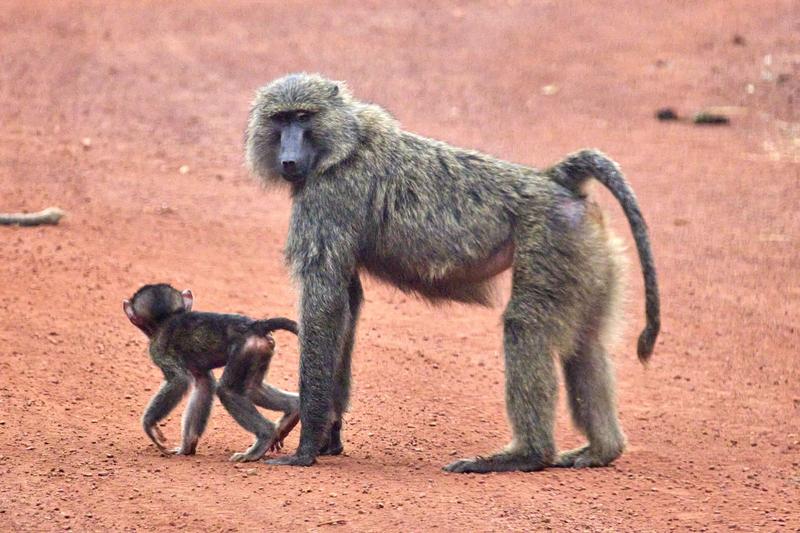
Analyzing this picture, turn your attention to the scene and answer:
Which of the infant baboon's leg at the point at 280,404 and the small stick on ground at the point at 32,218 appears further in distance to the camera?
the small stick on ground at the point at 32,218

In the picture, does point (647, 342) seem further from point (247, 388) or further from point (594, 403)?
point (247, 388)

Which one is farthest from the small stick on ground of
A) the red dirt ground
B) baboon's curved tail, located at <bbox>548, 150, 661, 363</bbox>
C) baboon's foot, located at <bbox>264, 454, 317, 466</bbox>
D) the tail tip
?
the tail tip

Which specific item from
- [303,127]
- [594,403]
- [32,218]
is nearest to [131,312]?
[303,127]

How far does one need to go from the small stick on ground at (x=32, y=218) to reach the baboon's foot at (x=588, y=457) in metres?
5.42

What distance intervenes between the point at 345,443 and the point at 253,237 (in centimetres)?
A: 442

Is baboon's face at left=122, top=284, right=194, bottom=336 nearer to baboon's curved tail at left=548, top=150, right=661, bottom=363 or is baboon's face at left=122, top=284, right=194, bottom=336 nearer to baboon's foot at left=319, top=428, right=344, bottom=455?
baboon's foot at left=319, top=428, right=344, bottom=455

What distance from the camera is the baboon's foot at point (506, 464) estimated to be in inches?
291

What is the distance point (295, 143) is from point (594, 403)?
84.6 inches

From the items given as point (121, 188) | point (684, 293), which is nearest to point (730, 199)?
point (684, 293)

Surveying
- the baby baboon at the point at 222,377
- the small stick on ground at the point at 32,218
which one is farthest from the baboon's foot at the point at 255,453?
the small stick on ground at the point at 32,218

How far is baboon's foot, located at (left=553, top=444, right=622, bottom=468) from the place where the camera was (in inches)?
305

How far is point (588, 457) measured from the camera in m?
7.81

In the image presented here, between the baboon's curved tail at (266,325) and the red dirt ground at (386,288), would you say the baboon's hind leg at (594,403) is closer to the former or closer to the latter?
the red dirt ground at (386,288)

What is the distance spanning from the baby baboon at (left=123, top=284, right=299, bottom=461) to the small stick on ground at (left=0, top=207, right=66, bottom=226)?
414cm
